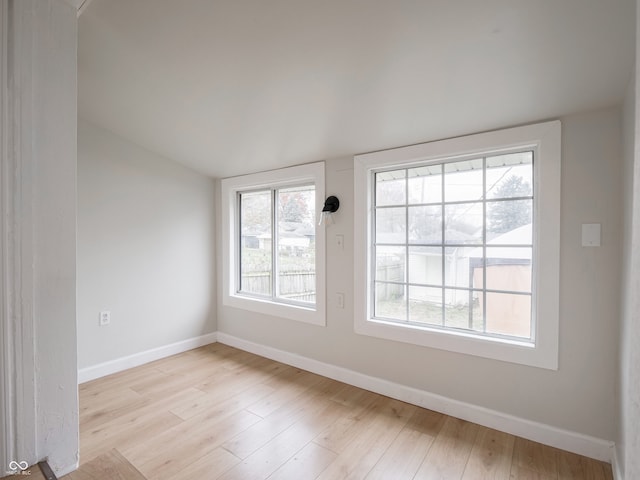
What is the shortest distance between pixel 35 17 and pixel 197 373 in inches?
105

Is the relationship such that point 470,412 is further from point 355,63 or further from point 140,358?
point 140,358

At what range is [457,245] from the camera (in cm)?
217

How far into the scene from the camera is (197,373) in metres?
2.78

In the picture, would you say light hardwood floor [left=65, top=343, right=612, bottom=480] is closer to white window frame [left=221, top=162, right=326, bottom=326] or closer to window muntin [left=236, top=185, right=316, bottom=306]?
white window frame [left=221, top=162, right=326, bottom=326]

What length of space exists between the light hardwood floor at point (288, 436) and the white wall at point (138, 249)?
50 centimetres

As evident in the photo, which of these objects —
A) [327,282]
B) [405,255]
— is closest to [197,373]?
[327,282]

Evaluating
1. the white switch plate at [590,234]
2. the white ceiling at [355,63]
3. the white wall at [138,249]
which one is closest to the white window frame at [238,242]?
the white wall at [138,249]

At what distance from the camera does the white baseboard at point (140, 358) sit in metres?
2.66

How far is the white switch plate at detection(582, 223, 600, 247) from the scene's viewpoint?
1.67 m

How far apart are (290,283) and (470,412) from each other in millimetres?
1835

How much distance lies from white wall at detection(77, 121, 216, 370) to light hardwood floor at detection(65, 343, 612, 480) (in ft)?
1.64

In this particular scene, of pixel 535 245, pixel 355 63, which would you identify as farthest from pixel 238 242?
pixel 535 245

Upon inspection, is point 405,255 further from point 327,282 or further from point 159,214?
point 159,214

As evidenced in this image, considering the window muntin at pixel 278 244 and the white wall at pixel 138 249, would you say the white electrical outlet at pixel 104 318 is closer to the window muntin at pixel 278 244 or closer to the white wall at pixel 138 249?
the white wall at pixel 138 249
